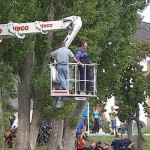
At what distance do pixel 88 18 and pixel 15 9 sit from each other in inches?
119

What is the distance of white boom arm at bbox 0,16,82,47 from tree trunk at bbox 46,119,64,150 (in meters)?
7.68

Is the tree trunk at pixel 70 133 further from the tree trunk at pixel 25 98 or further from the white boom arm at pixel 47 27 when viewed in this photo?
the white boom arm at pixel 47 27

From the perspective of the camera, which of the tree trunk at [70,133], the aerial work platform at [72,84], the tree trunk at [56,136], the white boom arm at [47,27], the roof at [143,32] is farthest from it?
the roof at [143,32]

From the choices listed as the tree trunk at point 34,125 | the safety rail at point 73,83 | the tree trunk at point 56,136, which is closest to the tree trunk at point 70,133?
the tree trunk at point 56,136

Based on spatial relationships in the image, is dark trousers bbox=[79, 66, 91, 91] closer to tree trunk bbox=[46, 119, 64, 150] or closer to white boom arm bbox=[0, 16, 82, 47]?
white boom arm bbox=[0, 16, 82, 47]

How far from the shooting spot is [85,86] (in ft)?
49.5

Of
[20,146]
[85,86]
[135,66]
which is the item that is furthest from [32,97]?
[135,66]

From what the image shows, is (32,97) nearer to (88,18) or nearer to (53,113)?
(53,113)

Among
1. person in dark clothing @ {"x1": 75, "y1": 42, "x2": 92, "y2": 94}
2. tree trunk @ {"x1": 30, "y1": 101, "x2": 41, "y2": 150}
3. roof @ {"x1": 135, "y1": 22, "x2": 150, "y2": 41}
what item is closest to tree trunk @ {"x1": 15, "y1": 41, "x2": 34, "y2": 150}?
tree trunk @ {"x1": 30, "y1": 101, "x2": 41, "y2": 150}

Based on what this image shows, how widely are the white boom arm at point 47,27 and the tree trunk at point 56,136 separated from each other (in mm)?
7677

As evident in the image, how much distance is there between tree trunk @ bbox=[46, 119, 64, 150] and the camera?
23.2 m

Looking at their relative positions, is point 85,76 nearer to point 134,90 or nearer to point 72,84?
point 72,84

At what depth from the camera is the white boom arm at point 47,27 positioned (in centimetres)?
1571

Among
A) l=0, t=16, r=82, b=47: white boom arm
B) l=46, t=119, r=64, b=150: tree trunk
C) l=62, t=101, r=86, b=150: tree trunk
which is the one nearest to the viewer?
l=0, t=16, r=82, b=47: white boom arm
